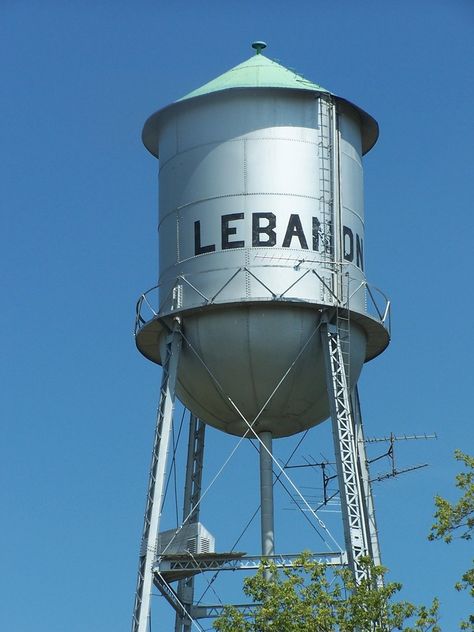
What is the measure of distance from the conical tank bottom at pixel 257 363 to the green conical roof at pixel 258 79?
17.9ft

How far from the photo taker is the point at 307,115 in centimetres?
3944

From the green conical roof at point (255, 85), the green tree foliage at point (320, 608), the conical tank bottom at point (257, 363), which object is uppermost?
the green conical roof at point (255, 85)

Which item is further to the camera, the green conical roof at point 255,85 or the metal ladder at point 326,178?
the green conical roof at point 255,85

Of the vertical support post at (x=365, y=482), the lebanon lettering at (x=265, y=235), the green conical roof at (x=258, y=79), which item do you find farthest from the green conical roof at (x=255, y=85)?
the vertical support post at (x=365, y=482)

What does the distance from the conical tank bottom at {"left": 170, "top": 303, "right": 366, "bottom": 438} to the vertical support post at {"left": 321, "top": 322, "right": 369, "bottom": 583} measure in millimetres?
459

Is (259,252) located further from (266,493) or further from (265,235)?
(266,493)

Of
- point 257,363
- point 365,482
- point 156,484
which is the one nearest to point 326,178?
point 257,363

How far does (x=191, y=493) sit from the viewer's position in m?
41.8

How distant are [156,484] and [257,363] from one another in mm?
3547

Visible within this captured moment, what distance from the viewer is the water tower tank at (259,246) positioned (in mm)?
37938

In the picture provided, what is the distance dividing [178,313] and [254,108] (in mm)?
5148

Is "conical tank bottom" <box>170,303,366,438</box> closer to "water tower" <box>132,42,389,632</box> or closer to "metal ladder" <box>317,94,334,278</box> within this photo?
"water tower" <box>132,42,389,632</box>

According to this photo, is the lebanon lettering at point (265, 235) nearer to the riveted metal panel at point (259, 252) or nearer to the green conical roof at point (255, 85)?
the riveted metal panel at point (259, 252)

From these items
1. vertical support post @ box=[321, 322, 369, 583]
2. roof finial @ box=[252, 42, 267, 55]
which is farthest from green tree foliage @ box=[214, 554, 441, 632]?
roof finial @ box=[252, 42, 267, 55]
